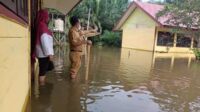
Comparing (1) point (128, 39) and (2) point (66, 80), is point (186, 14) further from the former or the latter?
(2) point (66, 80)

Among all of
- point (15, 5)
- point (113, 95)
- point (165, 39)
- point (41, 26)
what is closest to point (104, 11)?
point (165, 39)

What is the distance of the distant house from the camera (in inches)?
1056

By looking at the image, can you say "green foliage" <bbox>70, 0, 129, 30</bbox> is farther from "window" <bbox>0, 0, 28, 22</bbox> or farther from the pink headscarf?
"window" <bbox>0, 0, 28, 22</bbox>

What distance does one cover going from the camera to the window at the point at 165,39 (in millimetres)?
27266

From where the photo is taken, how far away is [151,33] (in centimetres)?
2734

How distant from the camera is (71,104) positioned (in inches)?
239

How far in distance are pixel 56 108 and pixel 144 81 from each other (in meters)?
4.39

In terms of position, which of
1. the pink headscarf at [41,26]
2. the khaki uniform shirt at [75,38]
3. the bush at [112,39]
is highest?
the pink headscarf at [41,26]

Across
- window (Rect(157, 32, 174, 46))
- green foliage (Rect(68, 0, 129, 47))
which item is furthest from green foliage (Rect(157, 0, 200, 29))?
green foliage (Rect(68, 0, 129, 47))

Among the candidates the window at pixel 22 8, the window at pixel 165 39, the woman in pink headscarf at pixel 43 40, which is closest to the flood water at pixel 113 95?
the woman in pink headscarf at pixel 43 40

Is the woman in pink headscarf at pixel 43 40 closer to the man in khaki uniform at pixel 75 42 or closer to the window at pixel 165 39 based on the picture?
the man in khaki uniform at pixel 75 42

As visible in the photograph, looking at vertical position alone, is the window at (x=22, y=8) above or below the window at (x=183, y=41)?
above

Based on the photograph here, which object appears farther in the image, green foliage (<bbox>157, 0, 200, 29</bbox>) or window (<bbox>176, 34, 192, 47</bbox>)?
window (<bbox>176, 34, 192, 47</bbox>)

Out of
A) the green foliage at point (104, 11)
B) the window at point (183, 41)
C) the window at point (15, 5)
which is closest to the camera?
the window at point (15, 5)
